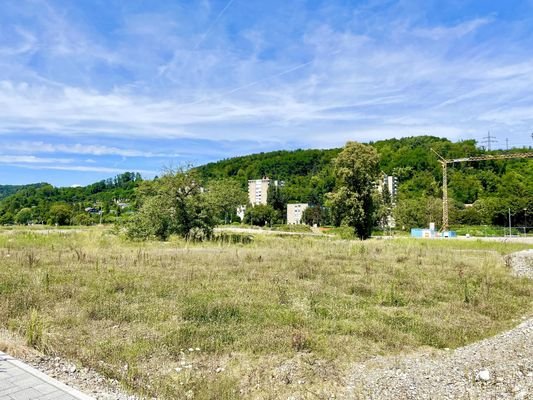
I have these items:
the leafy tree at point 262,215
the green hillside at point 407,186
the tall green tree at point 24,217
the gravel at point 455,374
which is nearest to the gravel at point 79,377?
the gravel at point 455,374

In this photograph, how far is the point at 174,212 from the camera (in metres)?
25.2

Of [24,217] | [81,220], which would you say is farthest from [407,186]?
[24,217]

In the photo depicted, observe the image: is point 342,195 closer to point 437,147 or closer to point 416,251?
point 416,251

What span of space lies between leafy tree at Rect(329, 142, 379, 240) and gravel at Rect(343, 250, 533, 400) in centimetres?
2856

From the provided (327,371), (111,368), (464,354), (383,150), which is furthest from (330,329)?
(383,150)

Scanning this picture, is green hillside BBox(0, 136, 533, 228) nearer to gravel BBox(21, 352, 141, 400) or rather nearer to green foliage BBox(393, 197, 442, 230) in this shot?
Result: green foliage BBox(393, 197, 442, 230)

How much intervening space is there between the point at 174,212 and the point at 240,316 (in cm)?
1845

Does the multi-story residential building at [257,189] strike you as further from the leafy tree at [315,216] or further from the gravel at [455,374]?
the gravel at [455,374]

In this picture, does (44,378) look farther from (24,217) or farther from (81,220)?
(24,217)

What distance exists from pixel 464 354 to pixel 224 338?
3.81 metres

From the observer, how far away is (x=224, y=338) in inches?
252

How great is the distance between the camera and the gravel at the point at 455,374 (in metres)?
4.60

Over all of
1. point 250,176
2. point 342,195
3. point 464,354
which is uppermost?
point 250,176

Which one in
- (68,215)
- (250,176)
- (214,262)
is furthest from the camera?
(250,176)
